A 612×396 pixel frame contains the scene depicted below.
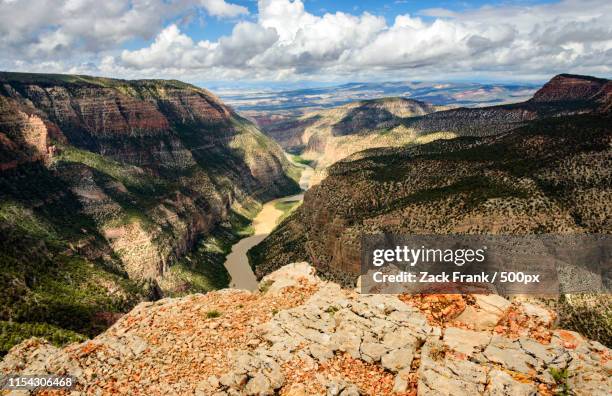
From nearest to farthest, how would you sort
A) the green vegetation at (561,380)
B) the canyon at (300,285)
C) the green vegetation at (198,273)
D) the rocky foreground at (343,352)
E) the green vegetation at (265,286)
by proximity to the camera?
the green vegetation at (561,380) → the rocky foreground at (343,352) → the canyon at (300,285) → the green vegetation at (265,286) → the green vegetation at (198,273)

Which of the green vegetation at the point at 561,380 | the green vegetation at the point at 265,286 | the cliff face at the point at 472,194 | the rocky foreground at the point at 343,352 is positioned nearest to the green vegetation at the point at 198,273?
the cliff face at the point at 472,194

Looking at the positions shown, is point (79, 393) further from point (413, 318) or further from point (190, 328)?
point (413, 318)

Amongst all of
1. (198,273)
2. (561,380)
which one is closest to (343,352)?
(561,380)

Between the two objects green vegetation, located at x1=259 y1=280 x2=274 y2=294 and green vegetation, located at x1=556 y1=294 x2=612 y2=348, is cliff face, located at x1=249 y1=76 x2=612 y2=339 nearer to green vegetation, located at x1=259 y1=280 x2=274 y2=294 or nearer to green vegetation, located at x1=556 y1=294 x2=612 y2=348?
green vegetation, located at x1=556 y1=294 x2=612 y2=348

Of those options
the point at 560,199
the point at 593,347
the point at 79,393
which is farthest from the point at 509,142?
the point at 79,393

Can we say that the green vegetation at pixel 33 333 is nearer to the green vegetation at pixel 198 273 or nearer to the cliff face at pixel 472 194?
the cliff face at pixel 472 194

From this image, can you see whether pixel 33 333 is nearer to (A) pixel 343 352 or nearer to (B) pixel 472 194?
(A) pixel 343 352
